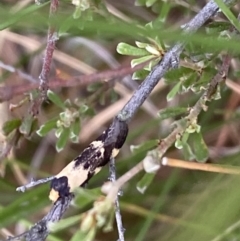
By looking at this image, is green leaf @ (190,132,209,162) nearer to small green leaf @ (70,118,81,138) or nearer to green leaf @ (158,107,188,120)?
green leaf @ (158,107,188,120)

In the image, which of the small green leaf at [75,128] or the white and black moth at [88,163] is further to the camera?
the small green leaf at [75,128]

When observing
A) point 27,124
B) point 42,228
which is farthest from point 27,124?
point 42,228

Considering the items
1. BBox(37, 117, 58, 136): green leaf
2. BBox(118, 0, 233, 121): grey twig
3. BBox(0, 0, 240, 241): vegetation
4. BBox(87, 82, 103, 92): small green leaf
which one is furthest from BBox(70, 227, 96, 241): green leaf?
BBox(87, 82, 103, 92): small green leaf

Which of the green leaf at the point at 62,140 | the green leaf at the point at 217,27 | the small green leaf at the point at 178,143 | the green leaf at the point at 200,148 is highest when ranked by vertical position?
the green leaf at the point at 62,140

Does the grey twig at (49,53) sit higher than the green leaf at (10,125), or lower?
Answer: lower

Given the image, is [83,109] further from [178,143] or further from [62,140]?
[178,143]

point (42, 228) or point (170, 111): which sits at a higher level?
point (170, 111)

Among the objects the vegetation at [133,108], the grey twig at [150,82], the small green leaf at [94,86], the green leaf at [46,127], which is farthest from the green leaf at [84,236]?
the small green leaf at [94,86]

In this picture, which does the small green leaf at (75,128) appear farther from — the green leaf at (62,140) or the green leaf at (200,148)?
the green leaf at (200,148)
